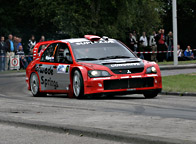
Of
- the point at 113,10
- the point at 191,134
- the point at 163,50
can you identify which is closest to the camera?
the point at 191,134

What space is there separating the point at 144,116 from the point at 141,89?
185 inches

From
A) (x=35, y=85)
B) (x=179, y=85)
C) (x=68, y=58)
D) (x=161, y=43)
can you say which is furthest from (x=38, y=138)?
(x=161, y=43)

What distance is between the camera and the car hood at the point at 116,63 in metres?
14.9

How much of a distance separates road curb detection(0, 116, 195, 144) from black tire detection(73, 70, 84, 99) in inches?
182

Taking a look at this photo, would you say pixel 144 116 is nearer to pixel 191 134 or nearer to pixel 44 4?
pixel 191 134

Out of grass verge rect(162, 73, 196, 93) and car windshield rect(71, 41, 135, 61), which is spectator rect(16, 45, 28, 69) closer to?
grass verge rect(162, 73, 196, 93)

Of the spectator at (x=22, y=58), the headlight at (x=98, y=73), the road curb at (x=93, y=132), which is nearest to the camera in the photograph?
the road curb at (x=93, y=132)

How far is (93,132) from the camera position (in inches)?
335

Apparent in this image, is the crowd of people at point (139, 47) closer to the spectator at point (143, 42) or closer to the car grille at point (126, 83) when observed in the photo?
the spectator at point (143, 42)

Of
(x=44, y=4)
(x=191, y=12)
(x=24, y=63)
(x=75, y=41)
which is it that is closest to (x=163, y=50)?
(x=24, y=63)

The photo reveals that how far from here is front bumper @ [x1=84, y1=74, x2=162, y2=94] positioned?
14805mm

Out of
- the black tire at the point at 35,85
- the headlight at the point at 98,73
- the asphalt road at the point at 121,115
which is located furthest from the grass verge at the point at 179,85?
the black tire at the point at 35,85

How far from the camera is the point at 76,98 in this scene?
15.5m

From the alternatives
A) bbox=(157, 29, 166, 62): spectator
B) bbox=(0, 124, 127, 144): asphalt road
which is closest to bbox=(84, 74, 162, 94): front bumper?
bbox=(0, 124, 127, 144): asphalt road
